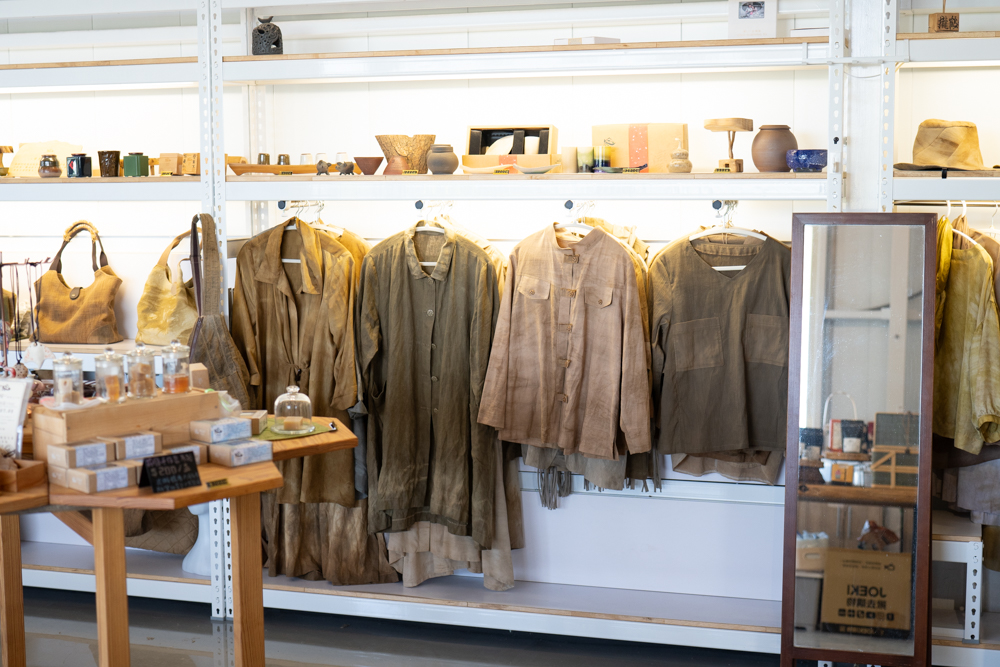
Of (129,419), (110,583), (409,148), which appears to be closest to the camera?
(110,583)

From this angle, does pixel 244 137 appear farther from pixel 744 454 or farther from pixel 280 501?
pixel 744 454

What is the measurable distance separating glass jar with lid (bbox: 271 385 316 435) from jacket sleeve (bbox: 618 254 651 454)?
1.19 m

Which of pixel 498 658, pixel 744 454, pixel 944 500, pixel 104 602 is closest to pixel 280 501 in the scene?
pixel 498 658

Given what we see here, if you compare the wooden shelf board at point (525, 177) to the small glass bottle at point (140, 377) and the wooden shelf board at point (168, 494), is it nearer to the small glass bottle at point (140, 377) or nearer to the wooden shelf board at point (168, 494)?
the small glass bottle at point (140, 377)

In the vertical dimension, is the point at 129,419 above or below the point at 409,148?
below

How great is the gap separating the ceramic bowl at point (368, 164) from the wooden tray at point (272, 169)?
185mm

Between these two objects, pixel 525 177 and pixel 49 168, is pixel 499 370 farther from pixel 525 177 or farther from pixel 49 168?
pixel 49 168

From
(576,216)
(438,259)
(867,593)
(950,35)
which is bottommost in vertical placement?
(867,593)

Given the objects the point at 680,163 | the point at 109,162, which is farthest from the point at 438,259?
the point at 109,162

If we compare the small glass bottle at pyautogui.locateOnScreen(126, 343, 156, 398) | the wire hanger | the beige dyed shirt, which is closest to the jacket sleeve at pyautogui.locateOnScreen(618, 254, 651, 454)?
the beige dyed shirt

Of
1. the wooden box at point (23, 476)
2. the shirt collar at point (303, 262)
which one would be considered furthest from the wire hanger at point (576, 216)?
the wooden box at point (23, 476)

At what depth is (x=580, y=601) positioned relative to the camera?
3426mm

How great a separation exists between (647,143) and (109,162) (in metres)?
2.15

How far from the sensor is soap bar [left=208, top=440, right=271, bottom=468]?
7.23 ft
